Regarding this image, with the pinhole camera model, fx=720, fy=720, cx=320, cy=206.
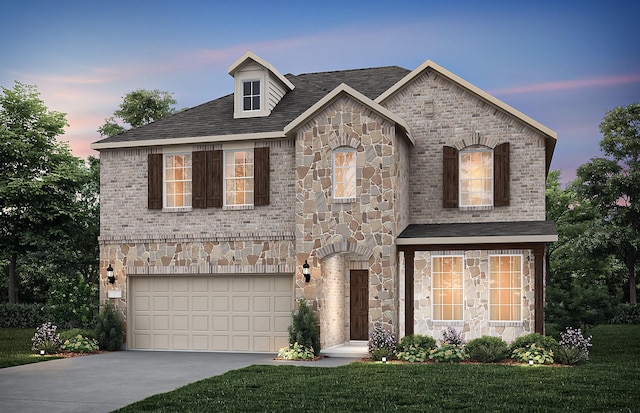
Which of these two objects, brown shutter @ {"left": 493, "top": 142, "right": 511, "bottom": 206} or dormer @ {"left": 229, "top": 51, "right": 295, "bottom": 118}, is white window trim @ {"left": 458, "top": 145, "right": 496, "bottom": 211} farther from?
dormer @ {"left": 229, "top": 51, "right": 295, "bottom": 118}

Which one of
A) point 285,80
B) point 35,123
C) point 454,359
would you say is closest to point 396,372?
point 454,359

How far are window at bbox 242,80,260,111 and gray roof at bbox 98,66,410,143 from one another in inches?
20.6

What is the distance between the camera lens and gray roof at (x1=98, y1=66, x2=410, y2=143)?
20.8 meters

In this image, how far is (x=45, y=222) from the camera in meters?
31.0

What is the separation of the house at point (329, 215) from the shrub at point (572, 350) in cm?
88

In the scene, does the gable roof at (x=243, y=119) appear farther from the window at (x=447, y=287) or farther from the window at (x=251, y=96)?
the window at (x=447, y=287)

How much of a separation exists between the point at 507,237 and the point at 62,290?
45.0 ft

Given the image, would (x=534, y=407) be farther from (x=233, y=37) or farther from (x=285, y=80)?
(x=233, y=37)

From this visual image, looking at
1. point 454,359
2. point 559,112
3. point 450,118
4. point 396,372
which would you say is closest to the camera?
point 396,372

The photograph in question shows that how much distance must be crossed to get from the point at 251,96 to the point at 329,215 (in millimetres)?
5199

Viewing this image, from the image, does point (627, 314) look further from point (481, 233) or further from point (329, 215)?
point (329, 215)

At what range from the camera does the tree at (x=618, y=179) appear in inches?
1281

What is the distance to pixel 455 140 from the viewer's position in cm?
1984

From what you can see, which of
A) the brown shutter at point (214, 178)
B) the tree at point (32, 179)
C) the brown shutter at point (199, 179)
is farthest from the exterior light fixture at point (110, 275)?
the tree at point (32, 179)
